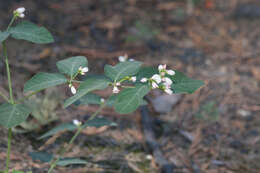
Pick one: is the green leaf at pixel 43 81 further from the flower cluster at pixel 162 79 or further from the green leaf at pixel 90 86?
the flower cluster at pixel 162 79

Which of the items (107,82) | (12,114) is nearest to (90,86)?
(107,82)

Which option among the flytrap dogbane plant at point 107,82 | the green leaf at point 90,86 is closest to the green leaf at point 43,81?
the flytrap dogbane plant at point 107,82

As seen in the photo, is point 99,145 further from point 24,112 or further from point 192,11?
point 192,11

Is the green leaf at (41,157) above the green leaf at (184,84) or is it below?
below

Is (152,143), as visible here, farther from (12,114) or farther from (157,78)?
(12,114)

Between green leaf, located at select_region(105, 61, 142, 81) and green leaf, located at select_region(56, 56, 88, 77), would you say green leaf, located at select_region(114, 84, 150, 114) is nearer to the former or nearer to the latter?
green leaf, located at select_region(105, 61, 142, 81)
